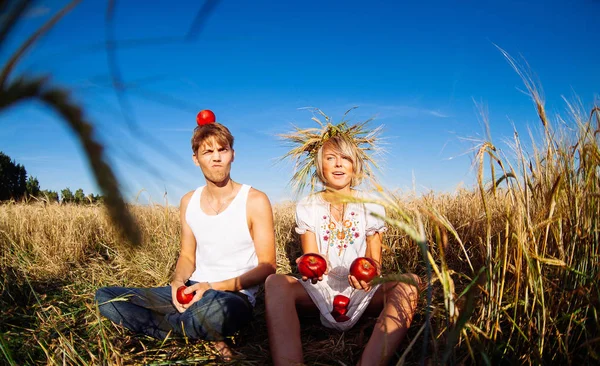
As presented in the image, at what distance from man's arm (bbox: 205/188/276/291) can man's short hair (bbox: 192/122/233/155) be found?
0.41 m

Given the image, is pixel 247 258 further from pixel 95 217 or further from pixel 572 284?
pixel 95 217

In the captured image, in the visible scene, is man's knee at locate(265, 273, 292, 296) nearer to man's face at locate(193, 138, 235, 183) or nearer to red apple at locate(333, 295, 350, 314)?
red apple at locate(333, 295, 350, 314)

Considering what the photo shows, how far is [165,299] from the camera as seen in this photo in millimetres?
2344

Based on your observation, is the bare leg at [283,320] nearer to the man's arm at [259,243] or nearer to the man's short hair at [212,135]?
the man's arm at [259,243]

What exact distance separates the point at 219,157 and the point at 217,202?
36cm

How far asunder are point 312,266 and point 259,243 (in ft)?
1.61

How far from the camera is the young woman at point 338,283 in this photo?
1834 millimetres

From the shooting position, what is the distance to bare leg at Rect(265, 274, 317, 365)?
1828 mm

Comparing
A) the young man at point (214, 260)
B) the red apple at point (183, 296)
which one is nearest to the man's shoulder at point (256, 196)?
the young man at point (214, 260)

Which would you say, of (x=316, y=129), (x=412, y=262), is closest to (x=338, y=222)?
(x=316, y=129)

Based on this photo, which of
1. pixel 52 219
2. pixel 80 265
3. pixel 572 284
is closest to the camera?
pixel 572 284

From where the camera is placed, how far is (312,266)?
2.12 m

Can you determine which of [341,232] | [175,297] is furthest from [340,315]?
[175,297]

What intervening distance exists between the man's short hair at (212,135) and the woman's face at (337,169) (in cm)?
69
